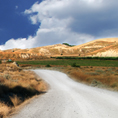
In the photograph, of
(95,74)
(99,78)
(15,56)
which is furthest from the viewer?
(15,56)

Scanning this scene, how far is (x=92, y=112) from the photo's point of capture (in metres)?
7.29

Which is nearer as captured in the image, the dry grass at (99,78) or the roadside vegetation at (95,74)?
the dry grass at (99,78)

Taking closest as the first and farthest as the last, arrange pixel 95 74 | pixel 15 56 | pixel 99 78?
pixel 99 78
pixel 95 74
pixel 15 56

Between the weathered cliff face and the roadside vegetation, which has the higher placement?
Result: the weathered cliff face

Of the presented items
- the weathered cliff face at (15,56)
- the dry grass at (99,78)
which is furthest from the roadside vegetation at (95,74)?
the weathered cliff face at (15,56)

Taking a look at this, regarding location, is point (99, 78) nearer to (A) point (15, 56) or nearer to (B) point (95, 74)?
(B) point (95, 74)

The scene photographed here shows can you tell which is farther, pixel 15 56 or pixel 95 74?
pixel 15 56

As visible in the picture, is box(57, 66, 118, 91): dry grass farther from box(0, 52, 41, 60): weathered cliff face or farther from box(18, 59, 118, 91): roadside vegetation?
box(0, 52, 41, 60): weathered cliff face

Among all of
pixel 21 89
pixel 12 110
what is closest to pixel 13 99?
pixel 12 110

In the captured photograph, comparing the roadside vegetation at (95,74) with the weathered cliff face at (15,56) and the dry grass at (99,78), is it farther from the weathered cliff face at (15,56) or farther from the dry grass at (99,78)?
the weathered cliff face at (15,56)

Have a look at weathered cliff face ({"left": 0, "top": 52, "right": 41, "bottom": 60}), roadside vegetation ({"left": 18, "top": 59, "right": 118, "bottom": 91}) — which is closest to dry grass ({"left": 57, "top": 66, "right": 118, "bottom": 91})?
roadside vegetation ({"left": 18, "top": 59, "right": 118, "bottom": 91})

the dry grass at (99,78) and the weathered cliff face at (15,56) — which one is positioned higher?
the weathered cliff face at (15,56)

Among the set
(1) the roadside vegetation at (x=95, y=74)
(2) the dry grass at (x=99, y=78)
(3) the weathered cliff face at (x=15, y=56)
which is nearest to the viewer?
(2) the dry grass at (x=99, y=78)

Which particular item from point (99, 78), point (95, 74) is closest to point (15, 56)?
point (95, 74)
